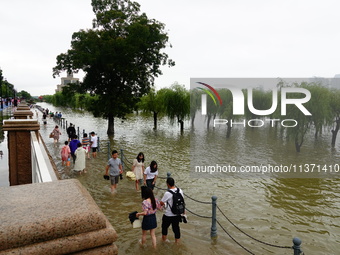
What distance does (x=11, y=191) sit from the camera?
189 centimetres

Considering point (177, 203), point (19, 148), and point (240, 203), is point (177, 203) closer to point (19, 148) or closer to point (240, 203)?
point (19, 148)

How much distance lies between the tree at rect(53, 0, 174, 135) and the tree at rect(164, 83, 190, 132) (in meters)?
4.87

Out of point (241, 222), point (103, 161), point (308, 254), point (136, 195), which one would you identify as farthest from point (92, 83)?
point (308, 254)

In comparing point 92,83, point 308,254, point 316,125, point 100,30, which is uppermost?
point 100,30

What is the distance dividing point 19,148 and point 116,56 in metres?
19.2

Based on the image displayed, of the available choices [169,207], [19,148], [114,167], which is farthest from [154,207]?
[114,167]

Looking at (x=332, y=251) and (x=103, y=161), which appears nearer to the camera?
(x=332, y=251)

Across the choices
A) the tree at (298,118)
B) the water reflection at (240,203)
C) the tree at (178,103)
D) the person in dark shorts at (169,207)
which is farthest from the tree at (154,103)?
the person in dark shorts at (169,207)

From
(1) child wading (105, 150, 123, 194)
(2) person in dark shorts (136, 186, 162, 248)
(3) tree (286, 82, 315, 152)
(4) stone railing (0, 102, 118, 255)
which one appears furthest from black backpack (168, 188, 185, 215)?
(3) tree (286, 82, 315, 152)

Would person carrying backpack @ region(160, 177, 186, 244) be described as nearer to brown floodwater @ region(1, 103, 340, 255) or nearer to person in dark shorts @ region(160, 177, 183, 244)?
person in dark shorts @ region(160, 177, 183, 244)

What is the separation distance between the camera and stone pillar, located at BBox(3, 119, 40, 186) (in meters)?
5.40

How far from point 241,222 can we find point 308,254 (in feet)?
6.55

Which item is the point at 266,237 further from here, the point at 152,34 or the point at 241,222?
the point at 152,34

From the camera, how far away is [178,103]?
1240 inches
